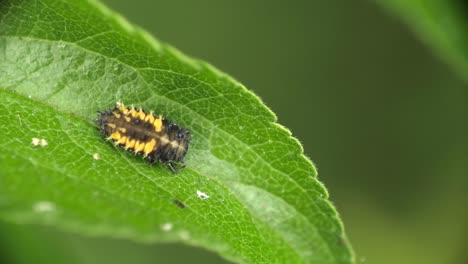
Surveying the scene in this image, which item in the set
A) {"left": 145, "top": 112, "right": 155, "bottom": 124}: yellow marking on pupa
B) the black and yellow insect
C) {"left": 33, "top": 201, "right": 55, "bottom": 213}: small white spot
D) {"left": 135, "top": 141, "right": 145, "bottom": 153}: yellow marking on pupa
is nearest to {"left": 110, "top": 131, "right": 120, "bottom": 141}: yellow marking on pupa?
the black and yellow insect

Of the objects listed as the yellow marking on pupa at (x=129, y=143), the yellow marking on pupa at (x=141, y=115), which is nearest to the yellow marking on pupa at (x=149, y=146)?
the yellow marking on pupa at (x=129, y=143)

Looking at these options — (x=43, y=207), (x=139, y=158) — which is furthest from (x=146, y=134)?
(x=43, y=207)

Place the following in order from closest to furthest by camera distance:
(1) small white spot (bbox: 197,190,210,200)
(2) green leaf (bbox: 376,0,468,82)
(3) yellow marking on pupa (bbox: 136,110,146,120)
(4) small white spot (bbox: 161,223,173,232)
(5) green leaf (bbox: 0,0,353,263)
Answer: (4) small white spot (bbox: 161,223,173,232), (5) green leaf (bbox: 0,0,353,263), (1) small white spot (bbox: 197,190,210,200), (3) yellow marking on pupa (bbox: 136,110,146,120), (2) green leaf (bbox: 376,0,468,82)

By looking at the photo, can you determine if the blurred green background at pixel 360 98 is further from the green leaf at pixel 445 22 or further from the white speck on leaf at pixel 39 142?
the white speck on leaf at pixel 39 142

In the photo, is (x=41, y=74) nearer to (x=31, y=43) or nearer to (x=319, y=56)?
(x=31, y=43)

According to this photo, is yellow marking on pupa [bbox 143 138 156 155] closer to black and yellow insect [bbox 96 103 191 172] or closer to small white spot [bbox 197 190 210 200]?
black and yellow insect [bbox 96 103 191 172]
